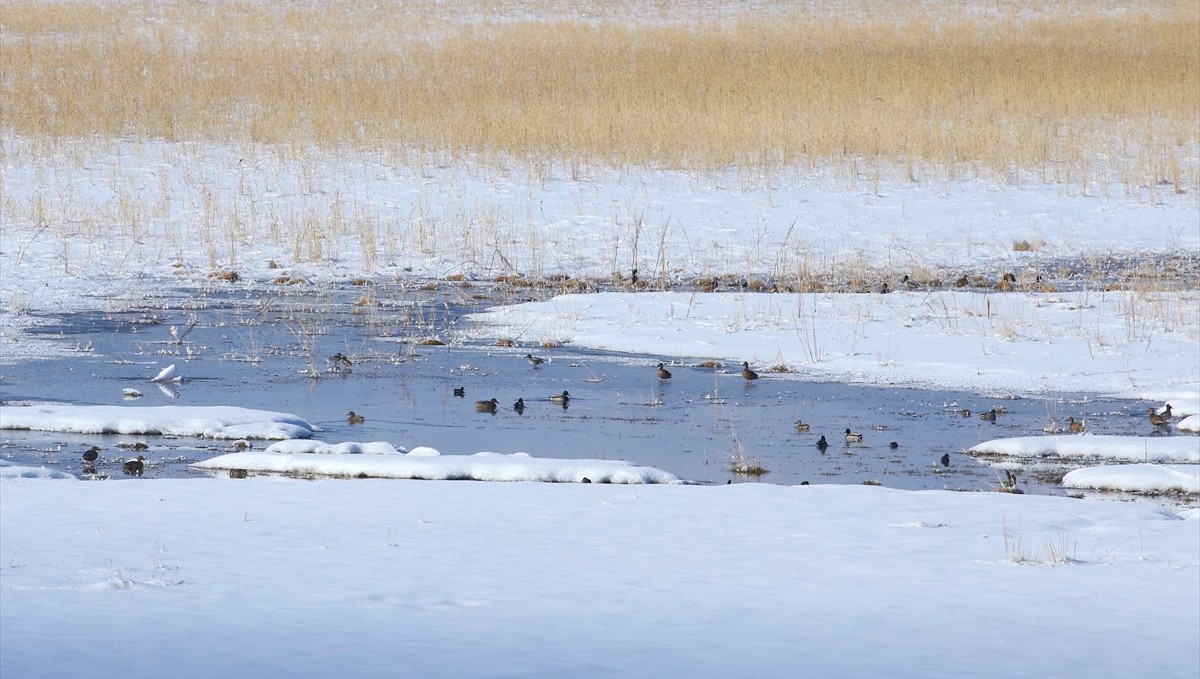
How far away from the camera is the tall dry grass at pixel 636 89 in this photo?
21.1 metres

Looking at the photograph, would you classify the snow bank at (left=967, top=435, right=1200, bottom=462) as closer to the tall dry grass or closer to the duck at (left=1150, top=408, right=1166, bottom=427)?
the duck at (left=1150, top=408, right=1166, bottom=427)

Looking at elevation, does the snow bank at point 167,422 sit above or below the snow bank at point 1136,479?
above

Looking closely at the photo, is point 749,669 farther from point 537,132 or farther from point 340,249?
point 537,132

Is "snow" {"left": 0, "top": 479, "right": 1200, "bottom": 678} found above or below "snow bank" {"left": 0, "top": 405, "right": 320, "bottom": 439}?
below

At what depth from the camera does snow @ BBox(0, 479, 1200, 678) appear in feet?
15.1

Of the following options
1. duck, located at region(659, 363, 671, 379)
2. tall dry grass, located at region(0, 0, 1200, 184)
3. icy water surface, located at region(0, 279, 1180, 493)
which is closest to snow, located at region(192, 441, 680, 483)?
icy water surface, located at region(0, 279, 1180, 493)

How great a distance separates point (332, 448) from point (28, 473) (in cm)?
157

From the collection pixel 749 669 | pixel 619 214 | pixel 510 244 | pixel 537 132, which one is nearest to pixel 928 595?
pixel 749 669

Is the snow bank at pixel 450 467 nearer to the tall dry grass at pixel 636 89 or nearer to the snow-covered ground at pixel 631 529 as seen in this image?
the snow-covered ground at pixel 631 529

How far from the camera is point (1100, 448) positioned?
8742 millimetres

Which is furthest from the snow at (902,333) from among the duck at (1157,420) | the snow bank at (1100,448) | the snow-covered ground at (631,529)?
the snow bank at (1100,448)

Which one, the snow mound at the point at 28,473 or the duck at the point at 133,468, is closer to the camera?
the snow mound at the point at 28,473

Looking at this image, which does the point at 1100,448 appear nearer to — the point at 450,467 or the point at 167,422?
the point at 450,467

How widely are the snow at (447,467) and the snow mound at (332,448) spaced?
99 mm
